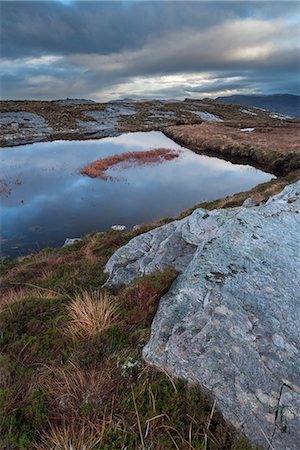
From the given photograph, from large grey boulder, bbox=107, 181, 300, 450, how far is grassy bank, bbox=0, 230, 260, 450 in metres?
0.30

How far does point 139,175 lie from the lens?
41938mm

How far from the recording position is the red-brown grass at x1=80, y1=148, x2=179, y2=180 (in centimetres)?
4219

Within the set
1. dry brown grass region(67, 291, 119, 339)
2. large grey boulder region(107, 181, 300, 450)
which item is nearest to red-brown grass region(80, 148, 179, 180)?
dry brown grass region(67, 291, 119, 339)

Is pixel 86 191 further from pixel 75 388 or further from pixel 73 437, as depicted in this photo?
pixel 73 437

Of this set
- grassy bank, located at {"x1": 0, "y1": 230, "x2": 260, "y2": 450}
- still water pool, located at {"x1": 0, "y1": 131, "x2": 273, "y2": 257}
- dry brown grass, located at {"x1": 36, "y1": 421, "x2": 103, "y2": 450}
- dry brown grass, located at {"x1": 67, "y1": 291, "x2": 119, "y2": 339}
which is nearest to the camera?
dry brown grass, located at {"x1": 36, "y1": 421, "x2": 103, "y2": 450}

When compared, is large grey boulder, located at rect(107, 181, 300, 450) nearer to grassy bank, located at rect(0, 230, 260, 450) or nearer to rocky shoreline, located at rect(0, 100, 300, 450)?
rocky shoreline, located at rect(0, 100, 300, 450)

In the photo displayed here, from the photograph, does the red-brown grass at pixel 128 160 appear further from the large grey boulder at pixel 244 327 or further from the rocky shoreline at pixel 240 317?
the large grey boulder at pixel 244 327

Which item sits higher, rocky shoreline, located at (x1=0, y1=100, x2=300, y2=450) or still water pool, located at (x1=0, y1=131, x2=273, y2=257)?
rocky shoreline, located at (x1=0, y1=100, x2=300, y2=450)

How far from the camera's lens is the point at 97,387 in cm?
519

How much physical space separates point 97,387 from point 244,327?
8.24 feet

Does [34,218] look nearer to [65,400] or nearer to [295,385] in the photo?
[65,400]

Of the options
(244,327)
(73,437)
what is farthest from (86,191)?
(73,437)

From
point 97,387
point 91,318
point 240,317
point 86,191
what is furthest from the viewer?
point 86,191

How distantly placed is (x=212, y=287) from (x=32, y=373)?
357 centimetres
